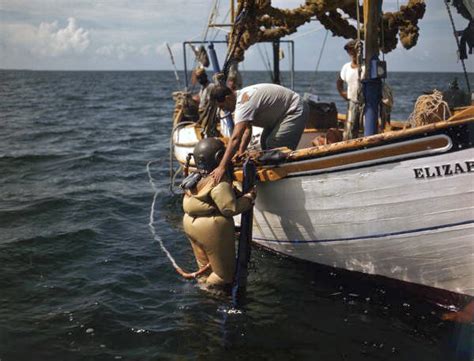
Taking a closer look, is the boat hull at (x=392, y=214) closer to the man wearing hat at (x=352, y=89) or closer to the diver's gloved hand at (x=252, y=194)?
the diver's gloved hand at (x=252, y=194)

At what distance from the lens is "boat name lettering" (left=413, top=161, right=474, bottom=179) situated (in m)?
4.99

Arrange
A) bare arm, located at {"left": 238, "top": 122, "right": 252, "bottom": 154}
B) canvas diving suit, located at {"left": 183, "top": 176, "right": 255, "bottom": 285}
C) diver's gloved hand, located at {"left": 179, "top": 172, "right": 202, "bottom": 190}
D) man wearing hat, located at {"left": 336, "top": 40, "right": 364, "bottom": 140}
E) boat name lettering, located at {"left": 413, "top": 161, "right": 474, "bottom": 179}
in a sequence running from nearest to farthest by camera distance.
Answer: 1. boat name lettering, located at {"left": 413, "top": 161, "right": 474, "bottom": 179}
2. canvas diving suit, located at {"left": 183, "top": 176, "right": 255, "bottom": 285}
3. diver's gloved hand, located at {"left": 179, "top": 172, "right": 202, "bottom": 190}
4. bare arm, located at {"left": 238, "top": 122, "right": 252, "bottom": 154}
5. man wearing hat, located at {"left": 336, "top": 40, "right": 364, "bottom": 140}

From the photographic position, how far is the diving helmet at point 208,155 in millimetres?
6047

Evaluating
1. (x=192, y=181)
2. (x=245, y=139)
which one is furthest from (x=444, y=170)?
(x=192, y=181)

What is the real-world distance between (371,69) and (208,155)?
215cm

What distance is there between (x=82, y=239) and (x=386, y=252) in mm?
5343

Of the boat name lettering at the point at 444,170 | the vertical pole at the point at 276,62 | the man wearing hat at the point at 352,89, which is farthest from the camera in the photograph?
the vertical pole at the point at 276,62

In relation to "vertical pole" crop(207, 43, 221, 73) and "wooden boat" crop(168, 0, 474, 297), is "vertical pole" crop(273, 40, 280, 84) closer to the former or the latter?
"vertical pole" crop(207, 43, 221, 73)

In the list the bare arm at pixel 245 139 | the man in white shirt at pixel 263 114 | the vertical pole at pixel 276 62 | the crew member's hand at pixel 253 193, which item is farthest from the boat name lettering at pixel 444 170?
the vertical pole at pixel 276 62

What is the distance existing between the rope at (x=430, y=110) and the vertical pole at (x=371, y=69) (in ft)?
1.83

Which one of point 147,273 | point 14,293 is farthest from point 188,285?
point 14,293

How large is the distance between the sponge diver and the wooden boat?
2.36 ft

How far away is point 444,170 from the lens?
5105mm

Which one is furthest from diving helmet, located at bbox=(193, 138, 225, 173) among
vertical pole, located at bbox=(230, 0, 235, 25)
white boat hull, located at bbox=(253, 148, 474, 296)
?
vertical pole, located at bbox=(230, 0, 235, 25)
